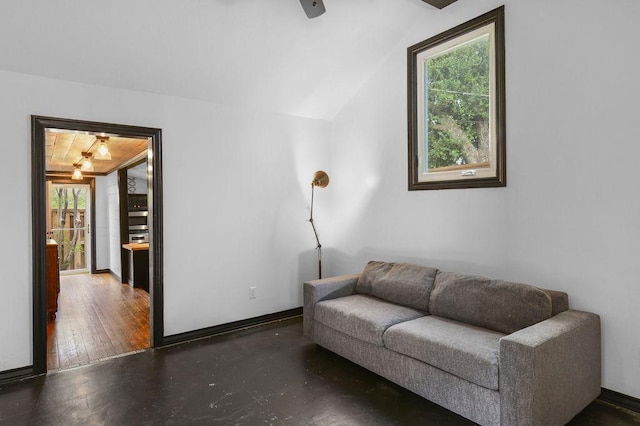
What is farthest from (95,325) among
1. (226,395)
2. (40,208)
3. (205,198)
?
(226,395)

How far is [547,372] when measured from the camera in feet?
6.47

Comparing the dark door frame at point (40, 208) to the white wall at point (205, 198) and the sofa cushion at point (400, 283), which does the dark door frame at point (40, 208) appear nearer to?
the white wall at point (205, 198)

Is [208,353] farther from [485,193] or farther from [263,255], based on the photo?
[485,193]

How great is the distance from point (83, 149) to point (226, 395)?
4424 millimetres

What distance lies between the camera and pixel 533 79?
2820 millimetres

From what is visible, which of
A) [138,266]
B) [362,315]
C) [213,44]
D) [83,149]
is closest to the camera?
[362,315]

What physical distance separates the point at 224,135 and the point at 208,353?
6.95 ft

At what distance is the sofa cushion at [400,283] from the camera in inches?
122

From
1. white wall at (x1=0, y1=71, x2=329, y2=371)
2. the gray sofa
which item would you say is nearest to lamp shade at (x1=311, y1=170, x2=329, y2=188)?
white wall at (x1=0, y1=71, x2=329, y2=371)

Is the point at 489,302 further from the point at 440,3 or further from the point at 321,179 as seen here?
the point at 440,3

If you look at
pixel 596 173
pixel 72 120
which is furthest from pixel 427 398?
pixel 72 120

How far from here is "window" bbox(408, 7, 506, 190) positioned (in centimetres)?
305

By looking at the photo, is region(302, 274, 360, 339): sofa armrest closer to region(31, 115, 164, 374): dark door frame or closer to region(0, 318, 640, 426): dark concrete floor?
region(0, 318, 640, 426): dark concrete floor

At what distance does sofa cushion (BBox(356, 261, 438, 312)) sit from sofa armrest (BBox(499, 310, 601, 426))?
972 mm
